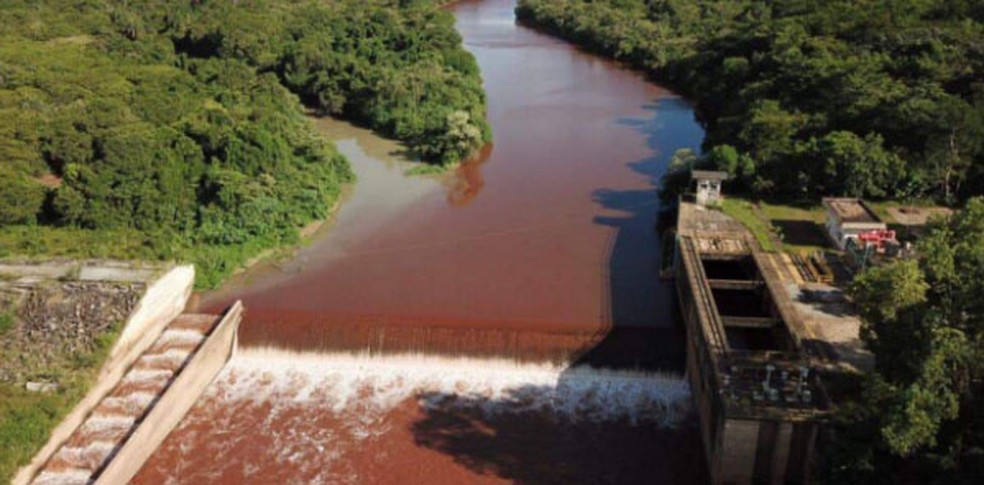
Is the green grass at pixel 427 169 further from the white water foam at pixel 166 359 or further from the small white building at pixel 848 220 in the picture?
the small white building at pixel 848 220

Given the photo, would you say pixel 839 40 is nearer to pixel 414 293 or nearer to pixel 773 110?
pixel 773 110

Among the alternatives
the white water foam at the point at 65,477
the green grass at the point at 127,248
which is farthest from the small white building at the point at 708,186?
the white water foam at the point at 65,477

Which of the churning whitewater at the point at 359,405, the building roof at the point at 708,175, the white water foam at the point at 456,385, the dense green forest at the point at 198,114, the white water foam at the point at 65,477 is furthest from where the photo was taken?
the dense green forest at the point at 198,114

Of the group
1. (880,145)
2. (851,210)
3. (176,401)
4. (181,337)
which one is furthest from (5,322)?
(880,145)

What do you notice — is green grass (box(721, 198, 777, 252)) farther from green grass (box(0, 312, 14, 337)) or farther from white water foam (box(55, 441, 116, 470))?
green grass (box(0, 312, 14, 337))

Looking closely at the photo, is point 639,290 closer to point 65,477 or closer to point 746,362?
point 746,362

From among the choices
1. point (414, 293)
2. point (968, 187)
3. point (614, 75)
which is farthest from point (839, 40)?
point (414, 293)

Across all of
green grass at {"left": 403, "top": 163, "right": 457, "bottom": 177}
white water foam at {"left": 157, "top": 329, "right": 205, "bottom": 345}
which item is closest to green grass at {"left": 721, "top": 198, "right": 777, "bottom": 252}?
green grass at {"left": 403, "top": 163, "right": 457, "bottom": 177}
